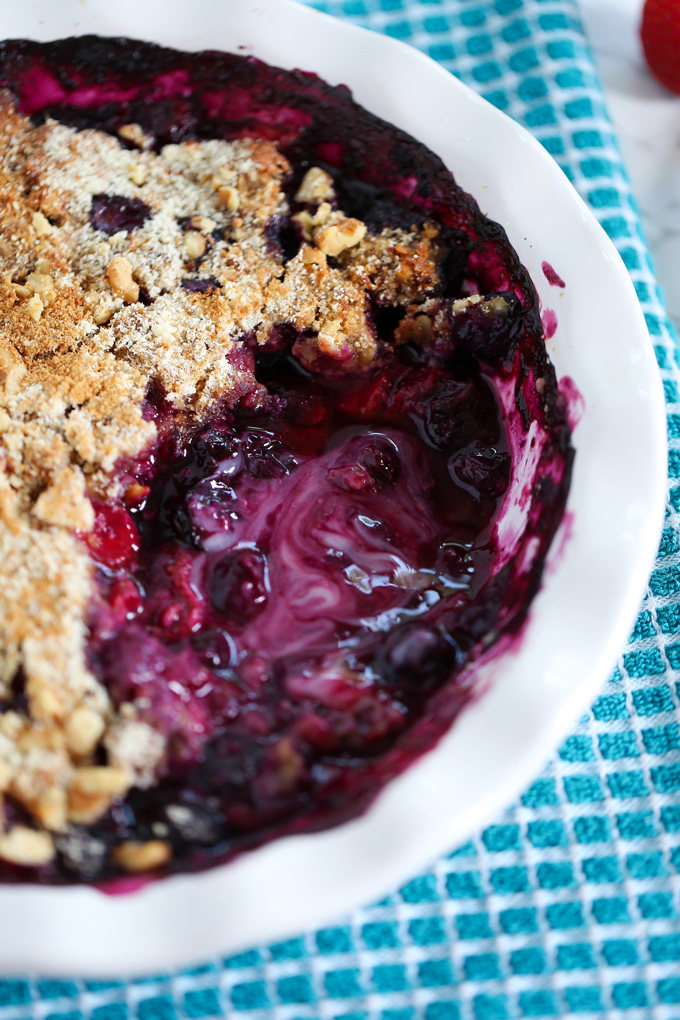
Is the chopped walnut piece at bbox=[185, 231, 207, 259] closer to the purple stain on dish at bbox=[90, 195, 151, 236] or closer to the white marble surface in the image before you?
the purple stain on dish at bbox=[90, 195, 151, 236]

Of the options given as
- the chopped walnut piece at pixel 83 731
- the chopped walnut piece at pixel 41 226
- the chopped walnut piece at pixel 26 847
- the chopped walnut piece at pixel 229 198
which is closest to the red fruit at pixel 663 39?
the chopped walnut piece at pixel 229 198

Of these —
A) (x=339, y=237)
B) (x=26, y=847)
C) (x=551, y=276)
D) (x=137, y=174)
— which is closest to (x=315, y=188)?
(x=339, y=237)

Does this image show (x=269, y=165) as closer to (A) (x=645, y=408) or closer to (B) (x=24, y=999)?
(A) (x=645, y=408)

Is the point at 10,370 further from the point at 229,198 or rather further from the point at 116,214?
the point at 229,198

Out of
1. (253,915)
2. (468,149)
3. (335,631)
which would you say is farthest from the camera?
(468,149)

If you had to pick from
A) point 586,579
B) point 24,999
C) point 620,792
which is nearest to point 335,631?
point 586,579

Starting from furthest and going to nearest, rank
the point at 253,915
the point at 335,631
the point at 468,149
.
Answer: the point at 468,149 → the point at 335,631 → the point at 253,915

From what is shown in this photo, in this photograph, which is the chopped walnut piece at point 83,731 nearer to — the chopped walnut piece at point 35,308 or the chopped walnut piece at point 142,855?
the chopped walnut piece at point 142,855
